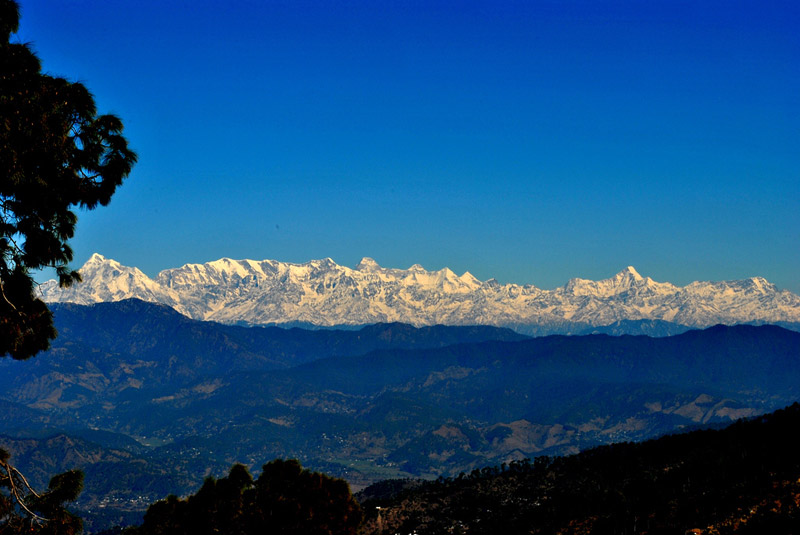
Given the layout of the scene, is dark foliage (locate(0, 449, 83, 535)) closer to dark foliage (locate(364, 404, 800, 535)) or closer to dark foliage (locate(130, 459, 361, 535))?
dark foliage (locate(130, 459, 361, 535))

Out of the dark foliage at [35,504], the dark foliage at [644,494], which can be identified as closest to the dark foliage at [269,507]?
the dark foliage at [644,494]

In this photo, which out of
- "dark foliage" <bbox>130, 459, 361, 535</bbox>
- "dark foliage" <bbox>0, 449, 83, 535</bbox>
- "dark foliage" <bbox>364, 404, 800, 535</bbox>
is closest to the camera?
"dark foliage" <bbox>0, 449, 83, 535</bbox>

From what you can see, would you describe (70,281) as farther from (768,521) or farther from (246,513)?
(768,521)

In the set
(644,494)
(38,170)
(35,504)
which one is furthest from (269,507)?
(644,494)

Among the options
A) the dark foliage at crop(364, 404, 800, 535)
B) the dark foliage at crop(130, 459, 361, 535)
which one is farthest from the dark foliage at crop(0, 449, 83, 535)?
the dark foliage at crop(364, 404, 800, 535)

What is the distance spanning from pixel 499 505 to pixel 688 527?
8427 cm

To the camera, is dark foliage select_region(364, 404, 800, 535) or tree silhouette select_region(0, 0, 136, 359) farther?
dark foliage select_region(364, 404, 800, 535)

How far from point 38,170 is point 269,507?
1342 inches

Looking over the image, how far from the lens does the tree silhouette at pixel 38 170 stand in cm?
2428

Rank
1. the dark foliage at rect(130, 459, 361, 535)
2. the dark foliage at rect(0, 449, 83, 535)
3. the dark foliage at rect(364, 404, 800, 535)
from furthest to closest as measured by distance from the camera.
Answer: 1. the dark foliage at rect(364, 404, 800, 535)
2. the dark foliage at rect(130, 459, 361, 535)
3. the dark foliage at rect(0, 449, 83, 535)

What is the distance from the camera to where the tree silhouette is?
79.7ft

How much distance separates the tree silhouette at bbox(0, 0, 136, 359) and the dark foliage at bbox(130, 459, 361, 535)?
2872 centimetres

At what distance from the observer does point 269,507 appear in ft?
172

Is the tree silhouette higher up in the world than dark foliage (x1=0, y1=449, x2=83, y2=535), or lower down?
higher up
